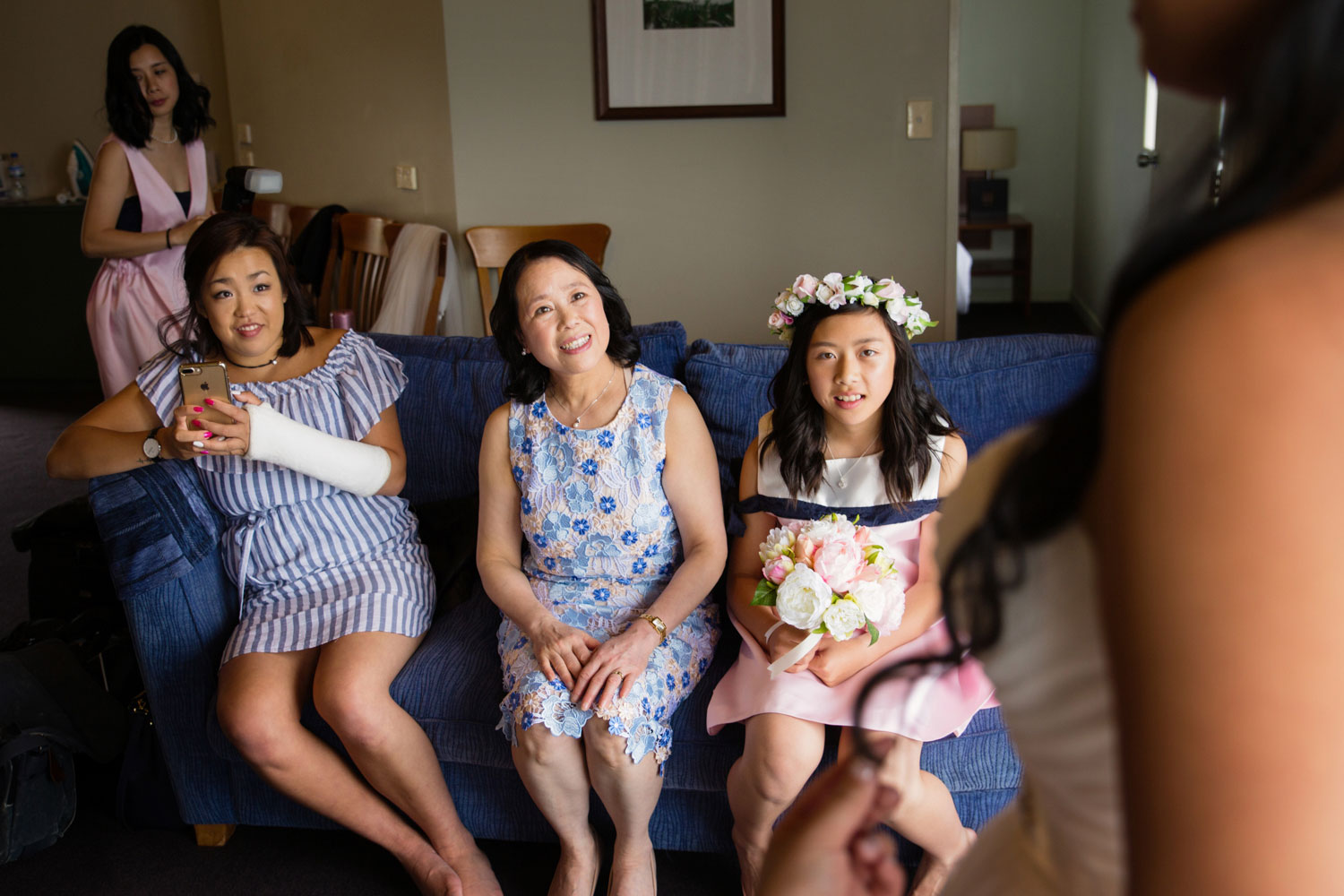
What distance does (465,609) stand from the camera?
224cm

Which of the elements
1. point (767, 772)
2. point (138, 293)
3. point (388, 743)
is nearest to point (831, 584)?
point (767, 772)

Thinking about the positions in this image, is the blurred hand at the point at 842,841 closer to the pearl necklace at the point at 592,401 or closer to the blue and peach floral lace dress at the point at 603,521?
the blue and peach floral lace dress at the point at 603,521

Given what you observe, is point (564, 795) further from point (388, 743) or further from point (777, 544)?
point (777, 544)

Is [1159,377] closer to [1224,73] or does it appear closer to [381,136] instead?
[1224,73]

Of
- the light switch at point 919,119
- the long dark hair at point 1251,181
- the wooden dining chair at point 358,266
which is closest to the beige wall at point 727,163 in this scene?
the light switch at point 919,119

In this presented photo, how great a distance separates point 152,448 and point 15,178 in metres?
5.14

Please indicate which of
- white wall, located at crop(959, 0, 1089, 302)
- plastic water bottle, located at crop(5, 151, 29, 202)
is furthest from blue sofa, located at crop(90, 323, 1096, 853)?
white wall, located at crop(959, 0, 1089, 302)

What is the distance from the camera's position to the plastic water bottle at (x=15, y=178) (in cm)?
609

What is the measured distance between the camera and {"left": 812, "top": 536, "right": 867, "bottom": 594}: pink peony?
173 cm

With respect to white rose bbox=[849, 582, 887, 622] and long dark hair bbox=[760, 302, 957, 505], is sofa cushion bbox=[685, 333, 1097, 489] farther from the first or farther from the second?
white rose bbox=[849, 582, 887, 622]

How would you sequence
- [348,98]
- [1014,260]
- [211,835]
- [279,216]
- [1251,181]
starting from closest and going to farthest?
[1251,181]
[211,835]
[348,98]
[279,216]
[1014,260]

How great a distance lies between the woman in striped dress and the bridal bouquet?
0.72m

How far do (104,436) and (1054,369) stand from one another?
6.56 feet

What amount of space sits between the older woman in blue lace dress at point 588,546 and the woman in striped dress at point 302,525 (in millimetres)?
221
